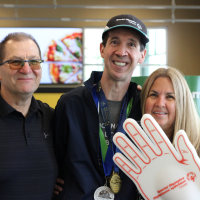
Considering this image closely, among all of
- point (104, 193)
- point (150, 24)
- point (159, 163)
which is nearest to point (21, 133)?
point (104, 193)

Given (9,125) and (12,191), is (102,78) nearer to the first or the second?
(9,125)

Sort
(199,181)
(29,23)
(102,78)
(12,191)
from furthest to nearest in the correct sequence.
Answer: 1. (29,23)
2. (102,78)
3. (12,191)
4. (199,181)

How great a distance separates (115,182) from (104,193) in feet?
0.32

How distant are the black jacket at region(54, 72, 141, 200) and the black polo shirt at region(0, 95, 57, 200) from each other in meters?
0.10

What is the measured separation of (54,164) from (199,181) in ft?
2.93

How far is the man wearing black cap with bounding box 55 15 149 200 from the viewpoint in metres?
1.69

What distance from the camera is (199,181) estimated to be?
1340mm

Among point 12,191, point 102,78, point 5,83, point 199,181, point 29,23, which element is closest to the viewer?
point 199,181

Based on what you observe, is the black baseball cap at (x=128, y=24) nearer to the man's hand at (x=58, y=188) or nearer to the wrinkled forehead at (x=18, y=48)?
the wrinkled forehead at (x=18, y=48)

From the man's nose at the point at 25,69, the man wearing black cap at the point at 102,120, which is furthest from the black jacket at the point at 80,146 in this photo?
the man's nose at the point at 25,69

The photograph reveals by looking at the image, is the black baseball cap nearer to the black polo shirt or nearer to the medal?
the black polo shirt

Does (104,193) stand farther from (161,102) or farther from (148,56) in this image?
(148,56)

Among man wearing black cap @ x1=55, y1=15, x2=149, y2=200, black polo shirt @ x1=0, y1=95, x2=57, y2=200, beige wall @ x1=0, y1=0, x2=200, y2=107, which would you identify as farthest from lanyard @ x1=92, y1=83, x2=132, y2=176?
beige wall @ x1=0, y1=0, x2=200, y2=107

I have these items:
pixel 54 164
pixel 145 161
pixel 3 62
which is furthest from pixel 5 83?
pixel 145 161
